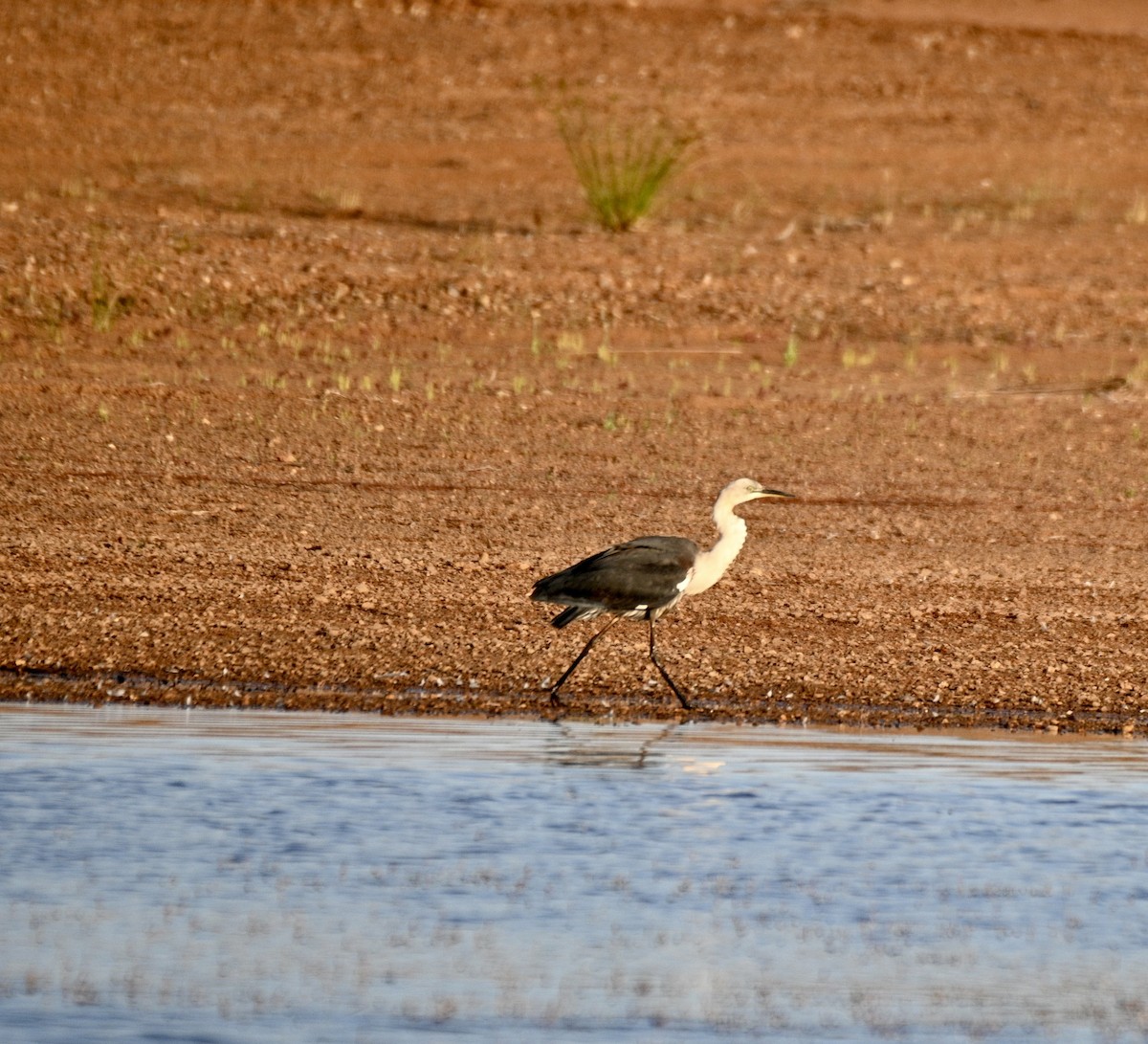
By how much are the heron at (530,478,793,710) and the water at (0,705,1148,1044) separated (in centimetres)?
65

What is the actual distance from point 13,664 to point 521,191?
17.4m

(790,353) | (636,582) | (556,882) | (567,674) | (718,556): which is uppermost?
(790,353)

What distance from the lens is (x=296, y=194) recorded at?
1064 inches

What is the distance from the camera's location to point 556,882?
23.6 ft

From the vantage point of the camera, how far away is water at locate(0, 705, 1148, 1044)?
5.81 m

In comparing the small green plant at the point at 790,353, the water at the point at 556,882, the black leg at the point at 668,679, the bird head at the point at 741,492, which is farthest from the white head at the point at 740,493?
the small green plant at the point at 790,353

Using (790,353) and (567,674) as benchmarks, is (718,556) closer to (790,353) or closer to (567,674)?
(567,674)

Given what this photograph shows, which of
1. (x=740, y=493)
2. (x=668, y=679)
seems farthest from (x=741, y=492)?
(x=668, y=679)

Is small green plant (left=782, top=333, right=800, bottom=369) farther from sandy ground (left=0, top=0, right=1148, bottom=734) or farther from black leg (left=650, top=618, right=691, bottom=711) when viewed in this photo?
black leg (left=650, top=618, right=691, bottom=711)

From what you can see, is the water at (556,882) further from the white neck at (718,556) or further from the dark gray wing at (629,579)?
the white neck at (718,556)

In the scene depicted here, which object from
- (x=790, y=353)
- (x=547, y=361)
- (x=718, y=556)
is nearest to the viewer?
(x=718, y=556)

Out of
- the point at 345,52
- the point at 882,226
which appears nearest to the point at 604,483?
the point at 882,226

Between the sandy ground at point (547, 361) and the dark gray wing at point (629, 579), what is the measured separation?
452 mm

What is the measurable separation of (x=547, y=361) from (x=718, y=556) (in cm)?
884
